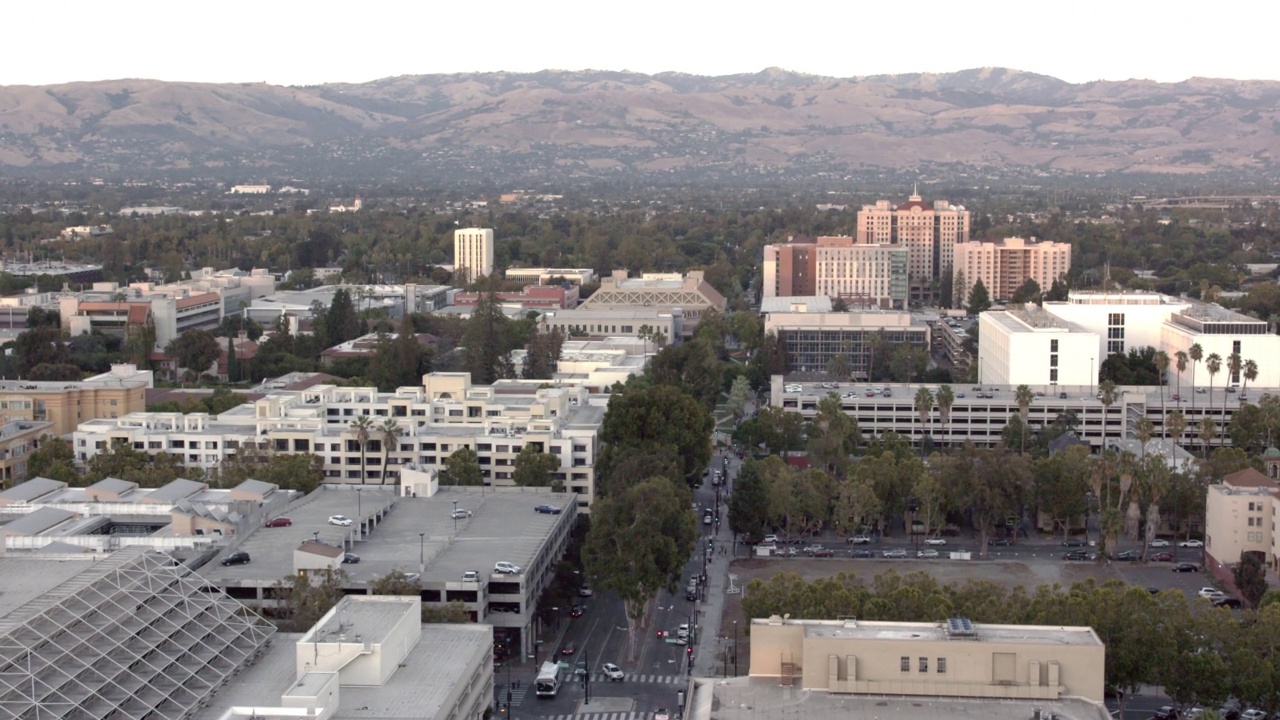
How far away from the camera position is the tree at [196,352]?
78062 millimetres

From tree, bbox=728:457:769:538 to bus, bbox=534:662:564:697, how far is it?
12.5m

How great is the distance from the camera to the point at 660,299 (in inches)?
3809

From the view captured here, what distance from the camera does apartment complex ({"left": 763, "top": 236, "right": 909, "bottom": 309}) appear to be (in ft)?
360

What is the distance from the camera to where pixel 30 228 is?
492 ft

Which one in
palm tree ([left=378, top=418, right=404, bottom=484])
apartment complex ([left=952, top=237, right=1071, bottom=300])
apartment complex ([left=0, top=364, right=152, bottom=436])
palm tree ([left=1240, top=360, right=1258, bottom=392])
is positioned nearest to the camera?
palm tree ([left=378, top=418, right=404, bottom=484])

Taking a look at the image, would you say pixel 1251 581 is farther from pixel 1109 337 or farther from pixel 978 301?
pixel 978 301

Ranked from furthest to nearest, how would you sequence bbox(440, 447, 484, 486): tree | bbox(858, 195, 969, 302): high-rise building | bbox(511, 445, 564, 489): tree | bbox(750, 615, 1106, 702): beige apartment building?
bbox(858, 195, 969, 302): high-rise building → bbox(511, 445, 564, 489): tree → bbox(440, 447, 484, 486): tree → bbox(750, 615, 1106, 702): beige apartment building

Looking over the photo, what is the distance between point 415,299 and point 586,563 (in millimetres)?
66019

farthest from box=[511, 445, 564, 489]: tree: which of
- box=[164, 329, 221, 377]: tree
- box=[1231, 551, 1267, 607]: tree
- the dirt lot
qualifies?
box=[164, 329, 221, 377]: tree

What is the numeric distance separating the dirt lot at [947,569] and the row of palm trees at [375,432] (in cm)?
1172

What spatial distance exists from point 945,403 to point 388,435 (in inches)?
868

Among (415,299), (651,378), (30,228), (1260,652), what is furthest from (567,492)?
(30,228)

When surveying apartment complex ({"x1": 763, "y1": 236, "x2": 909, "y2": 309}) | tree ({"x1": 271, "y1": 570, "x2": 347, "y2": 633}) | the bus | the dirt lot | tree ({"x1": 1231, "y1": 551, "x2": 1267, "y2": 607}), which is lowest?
the bus

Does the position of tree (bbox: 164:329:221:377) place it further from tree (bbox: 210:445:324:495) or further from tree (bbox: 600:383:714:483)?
tree (bbox: 600:383:714:483)
